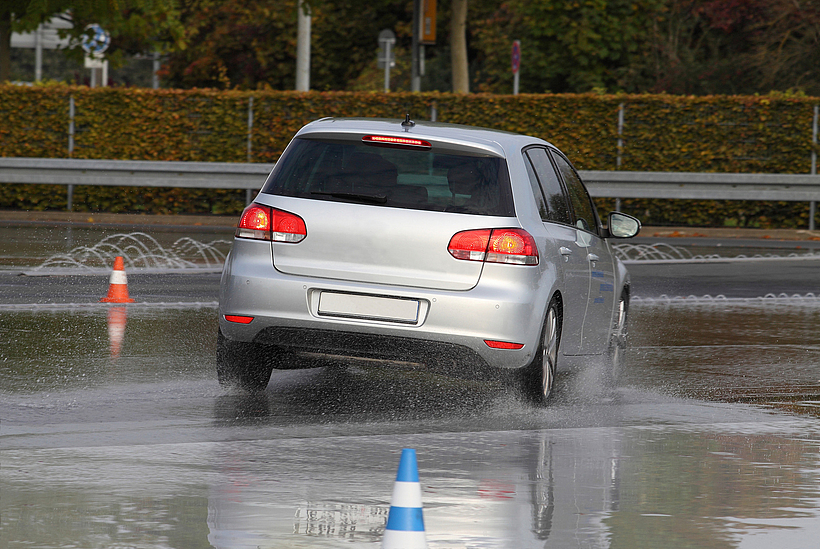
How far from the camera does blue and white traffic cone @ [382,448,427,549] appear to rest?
448cm

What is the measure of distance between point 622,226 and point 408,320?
8.90ft

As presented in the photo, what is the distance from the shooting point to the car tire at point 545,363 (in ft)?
25.7

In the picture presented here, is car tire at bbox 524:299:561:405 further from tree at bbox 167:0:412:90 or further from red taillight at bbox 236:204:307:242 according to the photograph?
tree at bbox 167:0:412:90

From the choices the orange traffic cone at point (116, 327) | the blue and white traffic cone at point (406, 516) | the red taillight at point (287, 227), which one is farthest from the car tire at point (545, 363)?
the blue and white traffic cone at point (406, 516)

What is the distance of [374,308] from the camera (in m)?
7.54

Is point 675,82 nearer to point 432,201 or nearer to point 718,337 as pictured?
point 718,337

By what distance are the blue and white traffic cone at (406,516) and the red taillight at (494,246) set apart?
308 centimetres

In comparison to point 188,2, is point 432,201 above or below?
below

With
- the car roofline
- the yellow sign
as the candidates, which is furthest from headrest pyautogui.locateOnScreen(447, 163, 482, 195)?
the yellow sign

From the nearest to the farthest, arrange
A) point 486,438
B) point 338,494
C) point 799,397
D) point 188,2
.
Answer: point 338,494 → point 486,438 → point 799,397 → point 188,2

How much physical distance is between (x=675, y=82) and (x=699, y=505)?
30.5 metres

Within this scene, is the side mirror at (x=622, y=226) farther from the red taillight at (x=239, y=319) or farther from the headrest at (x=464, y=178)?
the red taillight at (x=239, y=319)

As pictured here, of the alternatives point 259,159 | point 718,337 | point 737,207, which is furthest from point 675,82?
point 718,337

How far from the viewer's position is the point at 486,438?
708cm
